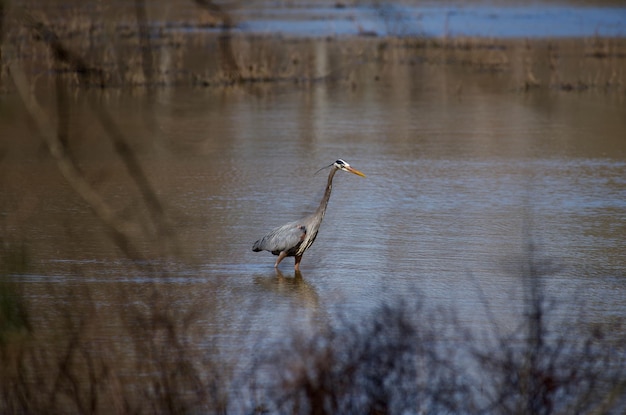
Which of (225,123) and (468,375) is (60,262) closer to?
(468,375)

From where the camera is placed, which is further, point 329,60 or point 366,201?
point 329,60

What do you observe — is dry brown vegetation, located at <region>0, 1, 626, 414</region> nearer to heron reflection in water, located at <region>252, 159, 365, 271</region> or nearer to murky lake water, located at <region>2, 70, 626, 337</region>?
murky lake water, located at <region>2, 70, 626, 337</region>

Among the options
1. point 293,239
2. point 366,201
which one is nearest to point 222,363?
point 293,239

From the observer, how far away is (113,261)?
350 inches

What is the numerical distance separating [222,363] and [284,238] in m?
2.48

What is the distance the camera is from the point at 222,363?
20.7ft

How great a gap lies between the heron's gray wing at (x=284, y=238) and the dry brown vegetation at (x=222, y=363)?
2.72 feet

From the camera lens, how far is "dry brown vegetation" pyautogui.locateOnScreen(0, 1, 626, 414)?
173 inches

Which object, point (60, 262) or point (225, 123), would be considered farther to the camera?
point (225, 123)

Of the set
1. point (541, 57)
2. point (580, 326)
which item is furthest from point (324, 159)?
point (541, 57)

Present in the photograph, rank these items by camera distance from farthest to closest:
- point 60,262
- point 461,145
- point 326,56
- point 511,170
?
point 326,56 → point 461,145 → point 511,170 → point 60,262

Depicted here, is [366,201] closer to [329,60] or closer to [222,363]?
A: [222,363]

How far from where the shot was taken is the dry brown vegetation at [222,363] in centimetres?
440

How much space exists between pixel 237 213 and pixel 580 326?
4.33 metres
